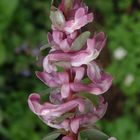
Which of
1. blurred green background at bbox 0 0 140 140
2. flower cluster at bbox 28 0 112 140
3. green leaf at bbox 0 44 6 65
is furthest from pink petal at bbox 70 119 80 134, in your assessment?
Answer: green leaf at bbox 0 44 6 65

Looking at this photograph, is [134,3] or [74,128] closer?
[74,128]

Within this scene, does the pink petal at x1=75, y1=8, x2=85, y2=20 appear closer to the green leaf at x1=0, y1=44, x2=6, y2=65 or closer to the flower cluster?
the flower cluster

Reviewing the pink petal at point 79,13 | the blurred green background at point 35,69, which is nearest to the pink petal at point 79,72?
the pink petal at point 79,13

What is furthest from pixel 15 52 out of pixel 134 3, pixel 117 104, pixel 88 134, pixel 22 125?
pixel 88 134

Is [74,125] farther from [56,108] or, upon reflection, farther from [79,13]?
[79,13]

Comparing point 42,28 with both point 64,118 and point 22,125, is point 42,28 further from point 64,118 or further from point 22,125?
point 64,118

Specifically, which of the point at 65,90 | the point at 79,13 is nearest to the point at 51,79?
the point at 65,90

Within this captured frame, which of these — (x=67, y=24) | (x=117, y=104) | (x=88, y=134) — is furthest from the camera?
(x=117, y=104)

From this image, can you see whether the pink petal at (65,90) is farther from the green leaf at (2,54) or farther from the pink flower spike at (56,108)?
the green leaf at (2,54)
